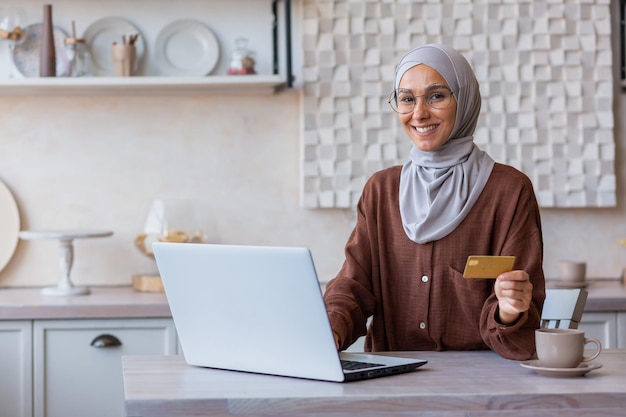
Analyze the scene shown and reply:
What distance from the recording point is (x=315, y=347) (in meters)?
1.63

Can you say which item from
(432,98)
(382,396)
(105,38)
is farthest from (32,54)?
(382,396)

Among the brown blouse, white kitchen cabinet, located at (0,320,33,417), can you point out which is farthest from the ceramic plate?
the brown blouse

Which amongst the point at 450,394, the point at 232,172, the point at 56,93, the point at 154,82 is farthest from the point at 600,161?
the point at 450,394

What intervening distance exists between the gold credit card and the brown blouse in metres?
0.21

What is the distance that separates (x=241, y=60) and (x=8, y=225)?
104 centimetres

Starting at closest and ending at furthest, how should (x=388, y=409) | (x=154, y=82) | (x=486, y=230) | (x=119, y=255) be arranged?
(x=388, y=409) → (x=486, y=230) → (x=154, y=82) → (x=119, y=255)

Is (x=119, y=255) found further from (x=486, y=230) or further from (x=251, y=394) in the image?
(x=251, y=394)

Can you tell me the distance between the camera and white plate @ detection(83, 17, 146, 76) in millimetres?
3490

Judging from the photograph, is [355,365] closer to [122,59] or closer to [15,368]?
[15,368]

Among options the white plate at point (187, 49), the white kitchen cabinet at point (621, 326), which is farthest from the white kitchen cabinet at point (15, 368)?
the white kitchen cabinet at point (621, 326)

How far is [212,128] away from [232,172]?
181 millimetres

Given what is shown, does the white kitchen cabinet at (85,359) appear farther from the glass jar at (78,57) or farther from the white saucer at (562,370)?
the white saucer at (562,370)

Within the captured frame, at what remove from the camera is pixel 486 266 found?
5.54 ft

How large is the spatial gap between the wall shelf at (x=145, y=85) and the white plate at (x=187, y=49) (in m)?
0.08
